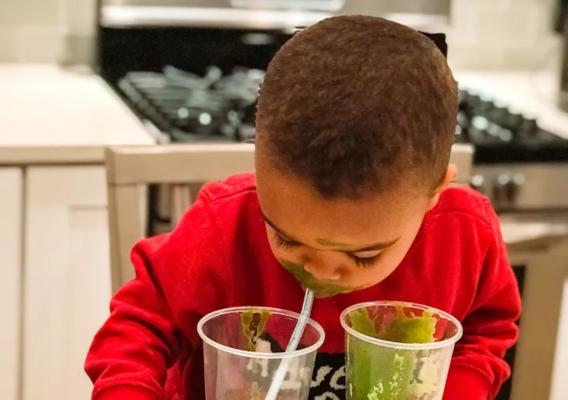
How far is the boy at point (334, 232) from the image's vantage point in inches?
22.6

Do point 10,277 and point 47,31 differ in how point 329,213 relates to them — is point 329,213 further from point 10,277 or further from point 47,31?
point 47,31

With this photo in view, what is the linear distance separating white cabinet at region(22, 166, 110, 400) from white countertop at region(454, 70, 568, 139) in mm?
880

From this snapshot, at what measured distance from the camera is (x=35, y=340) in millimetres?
1695

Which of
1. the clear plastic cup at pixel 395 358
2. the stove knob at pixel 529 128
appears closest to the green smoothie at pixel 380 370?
the clear plastic cup at pixel 395 358

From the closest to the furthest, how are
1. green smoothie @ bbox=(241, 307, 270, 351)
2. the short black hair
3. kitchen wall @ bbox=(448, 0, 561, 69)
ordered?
the short black hair → green smoothie @ bbox=(241, 307, 270, 351) → kitchen wall @ bbox=(448, 0, 561, 69)

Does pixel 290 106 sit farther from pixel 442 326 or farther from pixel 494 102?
pixel 494 102

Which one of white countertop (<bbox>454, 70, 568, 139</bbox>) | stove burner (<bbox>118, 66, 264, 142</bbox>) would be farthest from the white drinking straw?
white countertop (<bbox>454, 70, 568, 139</bbox>)

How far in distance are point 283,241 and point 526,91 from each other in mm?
1851

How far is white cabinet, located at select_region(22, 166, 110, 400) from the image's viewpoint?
5.34 ft

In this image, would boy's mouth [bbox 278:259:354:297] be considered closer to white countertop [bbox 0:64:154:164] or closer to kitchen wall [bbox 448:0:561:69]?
white countertop [bbox 0:64:154:164]

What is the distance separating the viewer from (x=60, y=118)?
1.72m

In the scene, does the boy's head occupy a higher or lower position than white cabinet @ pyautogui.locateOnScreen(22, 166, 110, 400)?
higher

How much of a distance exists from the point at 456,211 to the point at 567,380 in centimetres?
107

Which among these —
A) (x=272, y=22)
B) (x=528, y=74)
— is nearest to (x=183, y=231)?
(x=272, y=22)
